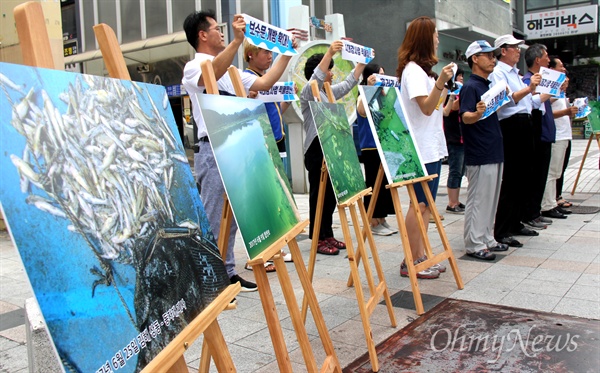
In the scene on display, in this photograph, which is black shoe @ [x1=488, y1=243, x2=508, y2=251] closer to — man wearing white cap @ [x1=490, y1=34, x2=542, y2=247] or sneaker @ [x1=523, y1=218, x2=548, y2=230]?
man wearing white cap @ [x1=490, y1=34, x2=542, y2=247]

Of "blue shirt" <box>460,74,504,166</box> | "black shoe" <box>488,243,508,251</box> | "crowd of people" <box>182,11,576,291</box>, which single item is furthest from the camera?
"black shoe" <box>488,243,508,251</box>

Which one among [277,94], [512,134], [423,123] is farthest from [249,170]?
[512,134]

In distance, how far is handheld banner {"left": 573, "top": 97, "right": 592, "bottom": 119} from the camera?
7636mm

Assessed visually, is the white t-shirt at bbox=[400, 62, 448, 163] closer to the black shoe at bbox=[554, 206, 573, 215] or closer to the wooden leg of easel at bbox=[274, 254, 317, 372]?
the wooden leg of easel at bbox=[274, 254, 317, 372]

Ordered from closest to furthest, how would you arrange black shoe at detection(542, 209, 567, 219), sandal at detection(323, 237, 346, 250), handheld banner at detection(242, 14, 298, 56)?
handheld banner at detection(242, 14, 298, 56) → sandal at detection(323, 237, 346, 250) → black shoe at detection(542, 209, 567, 219)

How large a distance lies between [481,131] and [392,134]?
4.00 ft

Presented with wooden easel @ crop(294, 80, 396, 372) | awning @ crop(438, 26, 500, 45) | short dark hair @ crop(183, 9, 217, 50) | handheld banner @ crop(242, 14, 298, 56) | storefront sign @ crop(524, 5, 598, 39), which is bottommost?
wooden easel @ crop(294, 80, 396, 372)

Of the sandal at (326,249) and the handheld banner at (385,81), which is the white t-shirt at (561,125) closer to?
the handheld banner at (385,81)

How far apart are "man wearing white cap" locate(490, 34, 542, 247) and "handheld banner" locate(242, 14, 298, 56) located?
2.65 meters

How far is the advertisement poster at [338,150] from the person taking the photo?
10.8 feet

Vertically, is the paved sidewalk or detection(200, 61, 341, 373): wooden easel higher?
detection(200, 61, 341, 373): wooden easel

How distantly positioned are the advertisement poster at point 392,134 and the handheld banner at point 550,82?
2.38 meters

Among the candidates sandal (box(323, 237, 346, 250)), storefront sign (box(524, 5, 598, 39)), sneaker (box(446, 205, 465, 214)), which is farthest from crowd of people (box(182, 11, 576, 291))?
storefront sign (box(524, 5, 598, 39))

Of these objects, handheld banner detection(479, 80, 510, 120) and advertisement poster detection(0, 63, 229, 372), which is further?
handheld banner detection(479, 80, 510, 120)
